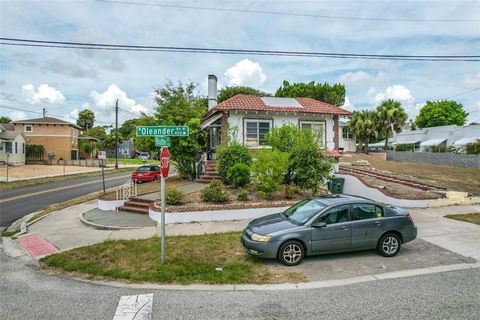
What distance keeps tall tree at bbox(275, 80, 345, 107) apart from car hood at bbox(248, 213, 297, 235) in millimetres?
37221

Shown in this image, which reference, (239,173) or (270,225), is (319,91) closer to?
(239,173)

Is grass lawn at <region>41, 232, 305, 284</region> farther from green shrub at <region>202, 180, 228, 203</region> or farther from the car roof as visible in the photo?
green shrub at <region>202, 180, 228, 203</region>

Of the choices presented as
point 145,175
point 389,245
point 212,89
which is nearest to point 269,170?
point 389,245

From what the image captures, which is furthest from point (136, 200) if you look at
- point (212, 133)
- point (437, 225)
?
point (437, 225)

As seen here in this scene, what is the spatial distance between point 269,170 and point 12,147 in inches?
1728

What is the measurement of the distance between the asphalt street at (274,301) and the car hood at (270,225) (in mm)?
1660

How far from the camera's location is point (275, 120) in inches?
731

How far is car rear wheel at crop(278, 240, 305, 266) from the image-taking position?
23.2ft

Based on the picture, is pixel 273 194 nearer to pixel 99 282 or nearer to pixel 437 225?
pixel 437 225

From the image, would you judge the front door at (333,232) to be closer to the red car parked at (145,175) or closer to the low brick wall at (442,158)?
the red car parked at (145,175)

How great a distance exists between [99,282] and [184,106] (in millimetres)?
17612

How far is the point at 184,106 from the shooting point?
22.8 metres

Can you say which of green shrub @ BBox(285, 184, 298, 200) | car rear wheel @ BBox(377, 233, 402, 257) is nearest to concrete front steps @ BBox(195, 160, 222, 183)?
green shrub @ BBox(285, 184, 298, 200)

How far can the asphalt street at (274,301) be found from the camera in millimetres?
4918
